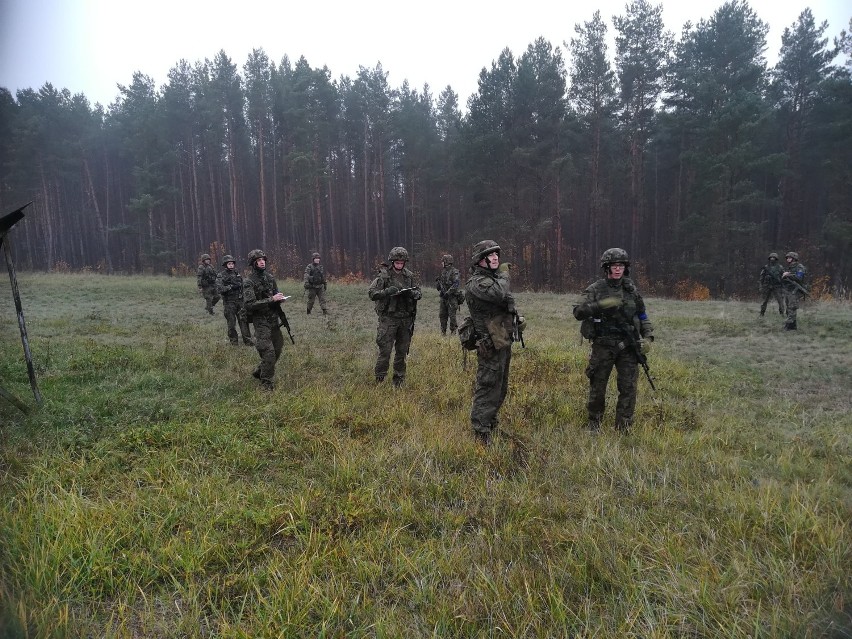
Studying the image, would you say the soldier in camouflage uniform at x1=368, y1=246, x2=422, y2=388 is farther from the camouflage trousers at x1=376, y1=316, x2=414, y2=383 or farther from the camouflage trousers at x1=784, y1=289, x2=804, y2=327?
the camouflage trousers at x1=784, y1=289, x2=804, y2=327

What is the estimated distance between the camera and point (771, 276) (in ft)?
44.5

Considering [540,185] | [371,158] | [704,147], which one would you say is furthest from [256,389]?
[371,158]

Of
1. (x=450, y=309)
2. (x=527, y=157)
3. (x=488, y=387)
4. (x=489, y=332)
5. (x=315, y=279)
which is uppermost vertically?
(x=527, y=157)

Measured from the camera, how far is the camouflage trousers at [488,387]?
5.05 metres

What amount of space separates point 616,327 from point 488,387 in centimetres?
174

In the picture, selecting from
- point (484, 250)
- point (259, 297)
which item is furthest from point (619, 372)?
point (259, 297)

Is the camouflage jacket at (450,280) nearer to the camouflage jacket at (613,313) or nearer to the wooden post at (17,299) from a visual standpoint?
the camouflage jacket at (613,313)

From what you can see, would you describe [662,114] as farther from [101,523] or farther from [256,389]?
[101,523]

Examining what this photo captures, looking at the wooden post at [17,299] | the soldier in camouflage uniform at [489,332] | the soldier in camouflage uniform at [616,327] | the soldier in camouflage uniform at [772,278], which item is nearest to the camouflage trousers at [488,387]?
the soldier in camouflage uniform at [489,332]

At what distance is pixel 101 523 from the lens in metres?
3.27

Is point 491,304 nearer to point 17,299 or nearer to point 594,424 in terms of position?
point 594,424

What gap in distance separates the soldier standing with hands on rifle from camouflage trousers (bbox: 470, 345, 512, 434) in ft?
11.6

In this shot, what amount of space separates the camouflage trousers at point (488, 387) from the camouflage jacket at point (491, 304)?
0.65 feet

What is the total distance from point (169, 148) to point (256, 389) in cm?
3755
